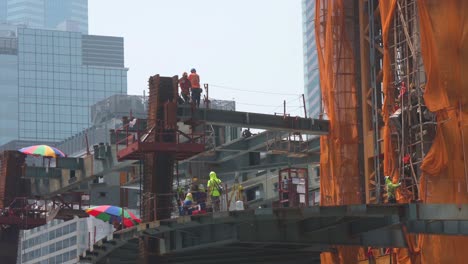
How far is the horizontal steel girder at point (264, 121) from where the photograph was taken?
4712 centimetres

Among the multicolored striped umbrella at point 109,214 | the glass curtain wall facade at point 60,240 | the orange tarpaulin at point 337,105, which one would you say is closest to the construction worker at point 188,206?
the orange tarpaulin at point 337,105

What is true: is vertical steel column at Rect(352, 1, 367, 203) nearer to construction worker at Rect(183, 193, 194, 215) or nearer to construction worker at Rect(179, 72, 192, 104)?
construction worker at Rect(179, 72, 192, 104)

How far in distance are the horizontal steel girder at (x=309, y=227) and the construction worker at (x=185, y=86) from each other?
20.0 feet

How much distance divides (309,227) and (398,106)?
5713 millimetres

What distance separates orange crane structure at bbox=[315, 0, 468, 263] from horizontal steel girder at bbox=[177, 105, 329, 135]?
0.80 meters

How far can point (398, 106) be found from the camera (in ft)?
134

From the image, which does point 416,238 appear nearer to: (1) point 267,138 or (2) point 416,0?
(2) point 416,0

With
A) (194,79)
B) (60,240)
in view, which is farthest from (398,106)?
(60,240)

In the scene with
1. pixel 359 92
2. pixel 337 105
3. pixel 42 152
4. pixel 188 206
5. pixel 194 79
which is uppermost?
pixel 194 79

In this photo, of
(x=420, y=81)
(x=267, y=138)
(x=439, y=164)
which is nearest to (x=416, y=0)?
(x=420, y=81)

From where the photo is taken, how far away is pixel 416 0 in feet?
128

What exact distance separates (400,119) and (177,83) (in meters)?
10.0

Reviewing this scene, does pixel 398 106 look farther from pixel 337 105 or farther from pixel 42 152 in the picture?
pixel 42 152

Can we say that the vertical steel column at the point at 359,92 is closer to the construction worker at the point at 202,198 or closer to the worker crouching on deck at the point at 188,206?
the construction worker at the point at 202,198
